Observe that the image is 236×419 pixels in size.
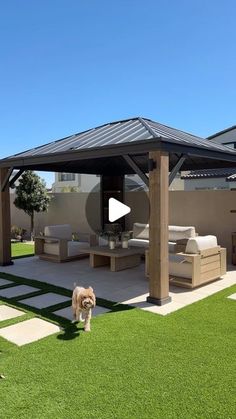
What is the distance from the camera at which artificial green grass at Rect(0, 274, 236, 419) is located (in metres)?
2.88

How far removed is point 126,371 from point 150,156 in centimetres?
338

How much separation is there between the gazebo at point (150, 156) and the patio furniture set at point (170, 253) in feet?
3.28

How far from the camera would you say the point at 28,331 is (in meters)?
4.56

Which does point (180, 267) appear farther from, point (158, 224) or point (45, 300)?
point (45, 300)

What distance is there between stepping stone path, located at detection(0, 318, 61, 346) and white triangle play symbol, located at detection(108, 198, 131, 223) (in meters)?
7.75

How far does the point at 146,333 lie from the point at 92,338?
719 mm

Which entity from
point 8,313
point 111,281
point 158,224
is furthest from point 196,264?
point 8,313

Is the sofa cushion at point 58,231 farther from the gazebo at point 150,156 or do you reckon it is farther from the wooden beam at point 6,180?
the wooden beam at point 6,180

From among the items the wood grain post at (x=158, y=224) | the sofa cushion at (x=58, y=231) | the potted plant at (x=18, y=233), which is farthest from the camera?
the potted plant at (x=18, y=233)

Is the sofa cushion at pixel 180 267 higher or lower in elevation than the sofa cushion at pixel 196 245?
lower

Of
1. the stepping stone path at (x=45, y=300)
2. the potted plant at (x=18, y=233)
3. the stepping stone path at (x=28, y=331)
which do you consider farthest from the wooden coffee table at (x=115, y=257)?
the potted plant at (x=18, y=233)

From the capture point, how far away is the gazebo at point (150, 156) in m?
5.60

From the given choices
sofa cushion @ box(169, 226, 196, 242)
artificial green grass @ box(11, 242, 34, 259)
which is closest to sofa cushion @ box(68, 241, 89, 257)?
artificial green grass @ box(11, 242, 34, 259)

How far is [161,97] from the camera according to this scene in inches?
489
